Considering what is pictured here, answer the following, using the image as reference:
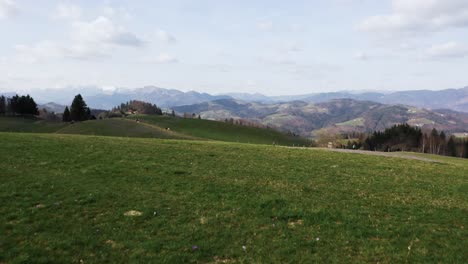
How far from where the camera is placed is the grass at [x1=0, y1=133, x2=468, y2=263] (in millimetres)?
12906

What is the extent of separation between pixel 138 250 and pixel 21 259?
12.9ft

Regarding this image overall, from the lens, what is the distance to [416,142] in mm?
136000

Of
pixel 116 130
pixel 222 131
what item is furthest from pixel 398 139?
pixel 116 130

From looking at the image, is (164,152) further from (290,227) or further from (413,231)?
(413,231)

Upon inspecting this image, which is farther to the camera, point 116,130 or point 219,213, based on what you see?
point 116,130

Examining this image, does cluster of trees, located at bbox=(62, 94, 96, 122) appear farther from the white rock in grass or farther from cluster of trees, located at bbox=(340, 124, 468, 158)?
the white rock in grass

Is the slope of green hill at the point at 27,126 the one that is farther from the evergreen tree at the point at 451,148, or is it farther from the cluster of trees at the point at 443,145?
the evergreen tree at the point at 451,148

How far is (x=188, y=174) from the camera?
25.4 meters

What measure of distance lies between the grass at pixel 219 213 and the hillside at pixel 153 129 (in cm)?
6975

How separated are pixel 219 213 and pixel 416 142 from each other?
458ft

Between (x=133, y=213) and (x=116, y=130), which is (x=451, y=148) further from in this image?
(x=133, y=213)

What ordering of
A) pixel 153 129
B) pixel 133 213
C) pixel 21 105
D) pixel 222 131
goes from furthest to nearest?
pixel 21 105, pixel 222 131, pixel 153 129, pixel 133 213

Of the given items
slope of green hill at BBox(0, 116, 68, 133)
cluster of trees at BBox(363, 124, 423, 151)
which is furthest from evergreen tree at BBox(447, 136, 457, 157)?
slope of green hill at BBox(0, 116, 68, 133)

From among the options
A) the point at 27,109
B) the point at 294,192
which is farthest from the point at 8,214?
the point at 27,109
